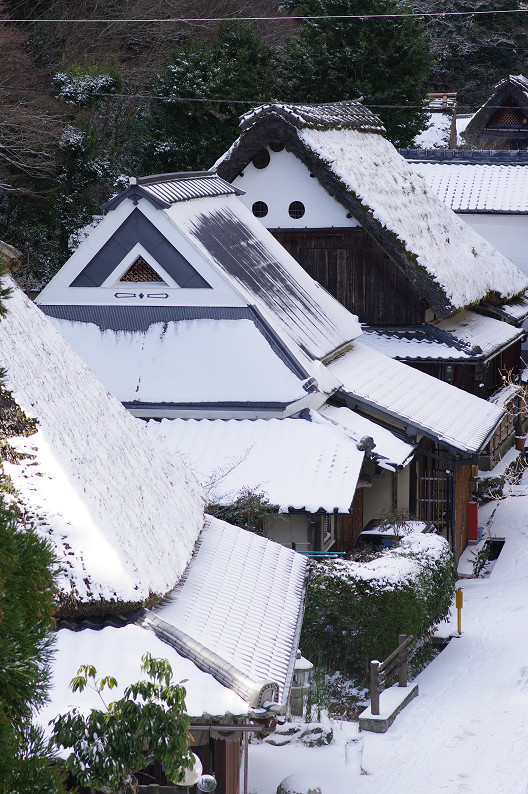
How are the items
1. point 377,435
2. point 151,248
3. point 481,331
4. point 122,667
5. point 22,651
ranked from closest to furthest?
point 22,651 < point 122,667 < point 377,435 < point 151,248 < point 481,331

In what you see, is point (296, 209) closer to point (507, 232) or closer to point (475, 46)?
point (507, 232)

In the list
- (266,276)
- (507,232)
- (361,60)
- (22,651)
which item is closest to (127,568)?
(22,651)

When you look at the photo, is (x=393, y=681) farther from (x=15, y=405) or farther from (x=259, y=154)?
(x=259, y=154)

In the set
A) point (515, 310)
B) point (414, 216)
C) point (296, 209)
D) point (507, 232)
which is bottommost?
point (515, 310)

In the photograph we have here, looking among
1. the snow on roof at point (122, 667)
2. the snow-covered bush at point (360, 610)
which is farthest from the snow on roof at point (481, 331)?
the snow on roof at point (122, 667)

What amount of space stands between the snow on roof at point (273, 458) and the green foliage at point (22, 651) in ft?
27.4

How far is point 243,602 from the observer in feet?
27.6

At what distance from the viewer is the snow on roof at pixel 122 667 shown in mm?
6277

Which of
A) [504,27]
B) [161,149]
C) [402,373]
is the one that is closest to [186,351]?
[402,373]

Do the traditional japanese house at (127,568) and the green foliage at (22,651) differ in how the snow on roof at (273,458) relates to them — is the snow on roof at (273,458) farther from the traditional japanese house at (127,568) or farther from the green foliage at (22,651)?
the green foliage at (22,651)

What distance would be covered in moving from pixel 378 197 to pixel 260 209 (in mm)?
2432

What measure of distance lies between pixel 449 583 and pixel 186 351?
505 centimetres

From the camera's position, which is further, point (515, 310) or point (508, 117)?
point (508, 117)

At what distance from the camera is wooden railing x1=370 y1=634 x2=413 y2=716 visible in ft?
35.4
